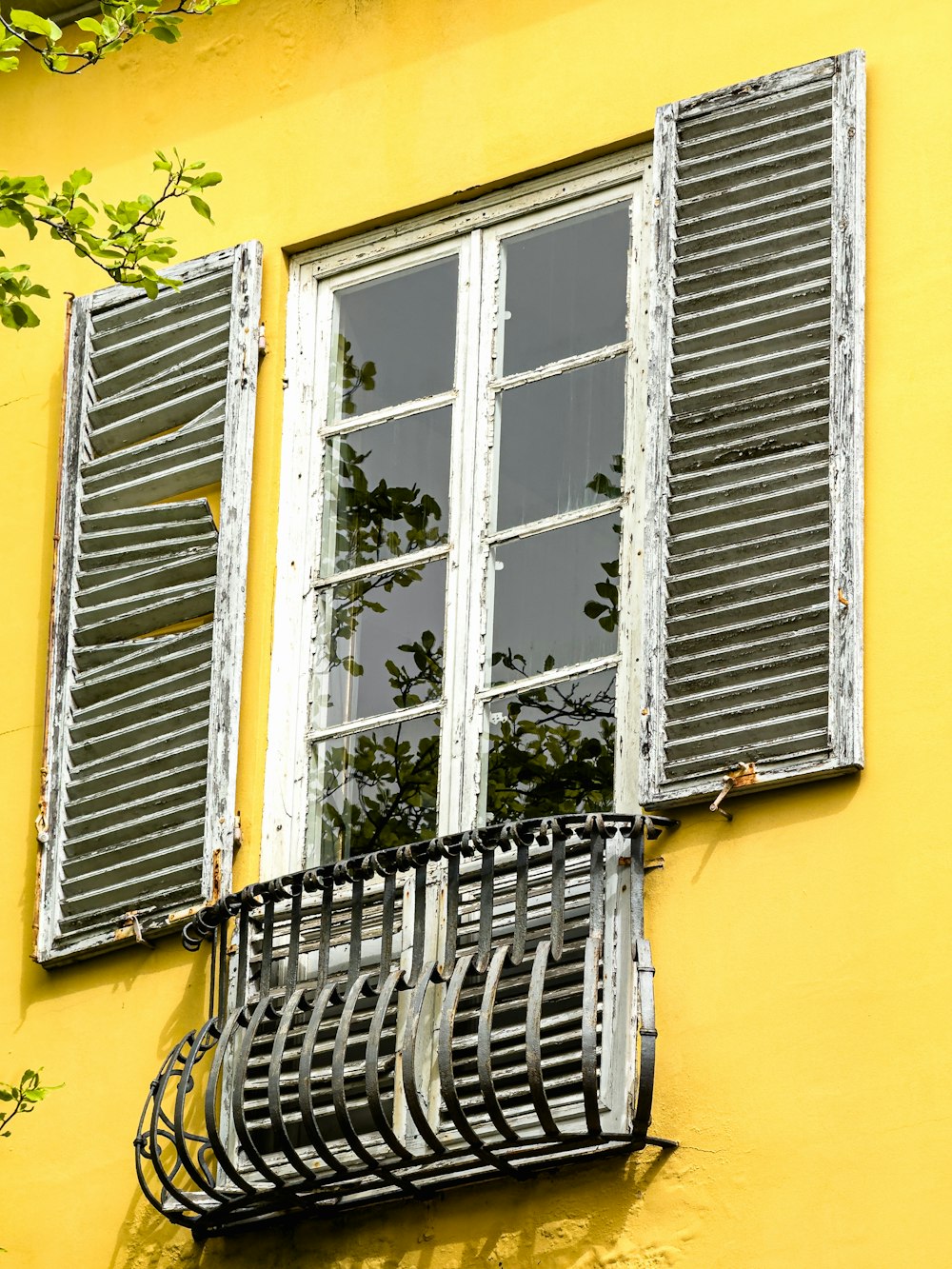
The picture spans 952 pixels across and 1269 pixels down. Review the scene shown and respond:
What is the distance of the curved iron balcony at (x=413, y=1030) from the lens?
5.62 m

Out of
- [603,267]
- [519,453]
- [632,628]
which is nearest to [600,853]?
[632,628]

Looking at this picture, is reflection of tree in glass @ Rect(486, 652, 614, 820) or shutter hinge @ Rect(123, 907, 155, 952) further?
shutter hinge @ Rect(123, 907, 155, 952)

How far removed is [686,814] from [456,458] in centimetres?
126

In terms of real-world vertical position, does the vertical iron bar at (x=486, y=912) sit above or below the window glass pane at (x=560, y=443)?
below

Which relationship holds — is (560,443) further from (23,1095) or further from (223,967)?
(23,1095)

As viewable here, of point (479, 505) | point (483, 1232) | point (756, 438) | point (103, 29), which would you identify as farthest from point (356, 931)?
point (103, 29)

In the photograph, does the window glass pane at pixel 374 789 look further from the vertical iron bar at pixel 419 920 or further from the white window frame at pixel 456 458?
the vertical iron bar at pixel 419 920

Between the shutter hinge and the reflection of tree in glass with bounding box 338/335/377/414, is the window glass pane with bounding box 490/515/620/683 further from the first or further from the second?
the shutter hinge

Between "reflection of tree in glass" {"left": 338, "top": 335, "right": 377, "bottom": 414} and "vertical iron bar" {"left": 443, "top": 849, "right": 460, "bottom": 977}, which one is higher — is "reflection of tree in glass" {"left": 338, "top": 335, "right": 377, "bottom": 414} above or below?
above

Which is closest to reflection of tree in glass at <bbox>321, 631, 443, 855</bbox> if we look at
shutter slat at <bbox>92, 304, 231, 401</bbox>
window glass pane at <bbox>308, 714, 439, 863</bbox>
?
window glass pane at <bbox>308, 714, 439, 863</bbox>

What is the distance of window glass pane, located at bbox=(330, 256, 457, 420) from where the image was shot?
6816 millimetres

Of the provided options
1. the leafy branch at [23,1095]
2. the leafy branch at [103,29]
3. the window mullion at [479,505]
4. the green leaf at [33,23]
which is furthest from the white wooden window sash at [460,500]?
the green leaf at [33,23]

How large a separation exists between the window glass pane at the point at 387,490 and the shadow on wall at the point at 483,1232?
1.69 m

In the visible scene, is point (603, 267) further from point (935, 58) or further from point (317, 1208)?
Result: point (317, 1208)
